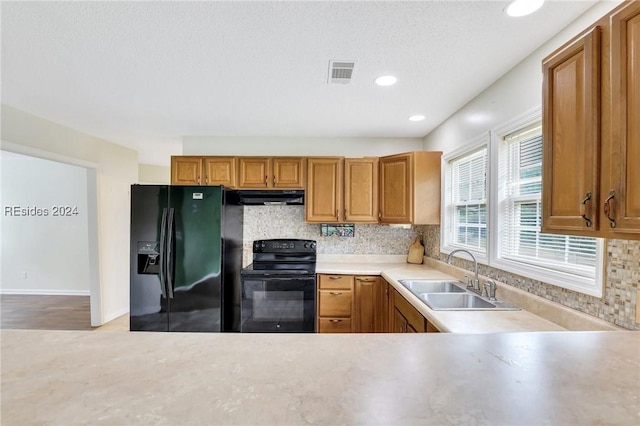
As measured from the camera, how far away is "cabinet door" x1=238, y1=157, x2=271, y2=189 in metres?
3.52

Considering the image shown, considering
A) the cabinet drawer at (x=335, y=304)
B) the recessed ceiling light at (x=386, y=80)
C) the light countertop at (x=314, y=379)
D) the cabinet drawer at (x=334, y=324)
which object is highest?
the recessed ceiling light at (x=386, y=80)

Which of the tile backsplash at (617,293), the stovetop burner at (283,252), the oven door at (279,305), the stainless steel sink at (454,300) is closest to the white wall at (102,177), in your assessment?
the stovetop burner at (283,252)

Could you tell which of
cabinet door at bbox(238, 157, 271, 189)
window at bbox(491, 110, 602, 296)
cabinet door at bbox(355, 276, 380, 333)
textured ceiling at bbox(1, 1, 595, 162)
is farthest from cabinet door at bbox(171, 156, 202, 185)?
window at bbox(491, 110, 602, 296)

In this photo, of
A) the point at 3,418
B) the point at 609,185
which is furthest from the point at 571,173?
the point at 3,418

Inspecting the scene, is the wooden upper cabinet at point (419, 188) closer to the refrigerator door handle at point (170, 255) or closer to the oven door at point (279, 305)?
the oven door at point (279, 305)

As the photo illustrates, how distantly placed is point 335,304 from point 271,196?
4.48 feet

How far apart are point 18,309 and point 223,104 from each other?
16.1 ft

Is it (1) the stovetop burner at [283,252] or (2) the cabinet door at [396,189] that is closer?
(2) the cabinet door at [396,189]

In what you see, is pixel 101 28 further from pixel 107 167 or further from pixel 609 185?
pixel 107 167

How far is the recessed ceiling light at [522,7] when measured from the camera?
140 centimetres

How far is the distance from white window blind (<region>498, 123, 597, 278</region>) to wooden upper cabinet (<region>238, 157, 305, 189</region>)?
206 cm

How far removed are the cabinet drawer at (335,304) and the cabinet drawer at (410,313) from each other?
0.68 m

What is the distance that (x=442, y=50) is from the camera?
1.79m

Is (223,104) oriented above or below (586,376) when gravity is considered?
above
